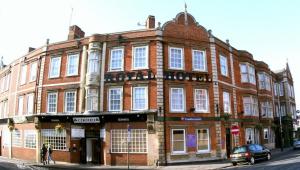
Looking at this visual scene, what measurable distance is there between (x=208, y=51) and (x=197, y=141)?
8.23 metres

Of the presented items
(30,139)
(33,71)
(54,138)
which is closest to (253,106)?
(54,138)

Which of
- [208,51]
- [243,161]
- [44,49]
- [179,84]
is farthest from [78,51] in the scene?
[243,161]

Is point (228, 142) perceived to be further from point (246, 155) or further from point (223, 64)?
point (223, 64)

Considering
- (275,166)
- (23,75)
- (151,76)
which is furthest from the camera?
(23,75)

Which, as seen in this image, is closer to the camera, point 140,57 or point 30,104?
point 140,57

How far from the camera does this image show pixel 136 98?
85.1 feet

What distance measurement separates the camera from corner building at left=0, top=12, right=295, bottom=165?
83.0 feet

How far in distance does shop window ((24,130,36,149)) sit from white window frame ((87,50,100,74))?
865 centimetres

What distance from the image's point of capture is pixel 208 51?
2819 centimetres

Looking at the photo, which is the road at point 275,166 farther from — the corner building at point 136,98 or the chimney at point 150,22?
the chimney at point 150,22

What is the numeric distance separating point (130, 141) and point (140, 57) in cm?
719

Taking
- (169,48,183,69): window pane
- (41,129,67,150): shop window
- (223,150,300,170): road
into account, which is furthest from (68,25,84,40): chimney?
(223,150,300,170): road

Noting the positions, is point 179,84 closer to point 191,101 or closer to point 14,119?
point 191,101

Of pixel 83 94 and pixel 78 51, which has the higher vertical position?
pixel 78 51
